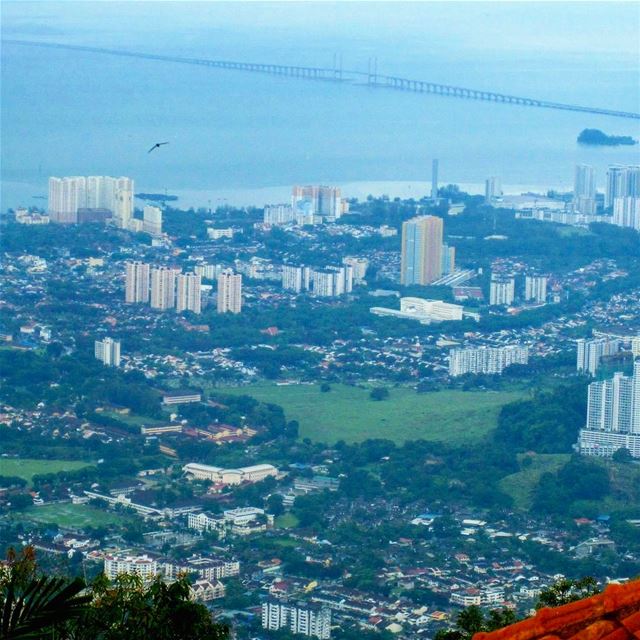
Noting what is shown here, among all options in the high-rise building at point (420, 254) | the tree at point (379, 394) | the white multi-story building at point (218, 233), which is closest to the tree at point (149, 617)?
the tree at point (379, 394)

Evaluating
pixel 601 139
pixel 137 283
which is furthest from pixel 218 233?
pixel 601 139

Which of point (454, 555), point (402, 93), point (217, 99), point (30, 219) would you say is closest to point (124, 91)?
point (217, 99)

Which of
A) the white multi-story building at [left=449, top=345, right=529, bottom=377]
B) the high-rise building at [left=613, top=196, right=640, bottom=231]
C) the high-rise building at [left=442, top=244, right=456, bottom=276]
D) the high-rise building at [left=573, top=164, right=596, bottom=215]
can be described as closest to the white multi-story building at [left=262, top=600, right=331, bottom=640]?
the white multi-story building at [left=449, top=345, right=529, bottom=377]

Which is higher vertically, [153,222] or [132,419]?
[153,222]

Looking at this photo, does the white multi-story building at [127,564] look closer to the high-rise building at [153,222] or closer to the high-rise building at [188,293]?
the high-rise building at [188,293]

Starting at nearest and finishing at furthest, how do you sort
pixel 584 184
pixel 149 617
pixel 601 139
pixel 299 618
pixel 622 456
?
pixel 149 617
pixel 299 618
pixel 622 456
pixel 584 184
pixel 601 139

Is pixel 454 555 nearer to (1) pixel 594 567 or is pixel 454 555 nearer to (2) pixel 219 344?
(1) pixel 594 567

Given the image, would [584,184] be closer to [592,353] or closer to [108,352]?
[592,353]
